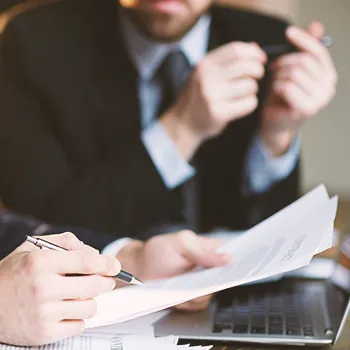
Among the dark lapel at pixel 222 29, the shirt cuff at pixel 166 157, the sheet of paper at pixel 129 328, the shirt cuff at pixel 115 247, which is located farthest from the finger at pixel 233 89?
the sheet of paper at pixel 129 328

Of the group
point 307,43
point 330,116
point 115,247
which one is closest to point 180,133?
point 307,43

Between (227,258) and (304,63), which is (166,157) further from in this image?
(227,258)

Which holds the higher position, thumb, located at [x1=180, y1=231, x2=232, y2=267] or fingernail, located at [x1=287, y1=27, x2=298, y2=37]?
fingernail, located at [x1=287, y1=27, x2=298, y2=37]

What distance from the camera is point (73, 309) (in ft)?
1.85

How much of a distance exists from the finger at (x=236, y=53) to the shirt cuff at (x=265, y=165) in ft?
0.71

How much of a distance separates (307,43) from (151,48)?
0.29 meters

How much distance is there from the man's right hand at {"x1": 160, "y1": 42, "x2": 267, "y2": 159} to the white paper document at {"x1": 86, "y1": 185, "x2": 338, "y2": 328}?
1.19 feet

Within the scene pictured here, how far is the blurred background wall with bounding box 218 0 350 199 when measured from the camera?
1881 mm

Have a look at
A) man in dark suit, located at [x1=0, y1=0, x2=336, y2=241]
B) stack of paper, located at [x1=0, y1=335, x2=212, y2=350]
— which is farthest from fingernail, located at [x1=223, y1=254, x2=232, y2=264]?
man in dark suit, located at [x1=0, y1=0, x2=336, y2=241]

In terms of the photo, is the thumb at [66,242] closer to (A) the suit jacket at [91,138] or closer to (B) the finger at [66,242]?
(B) the finger at [66,242]

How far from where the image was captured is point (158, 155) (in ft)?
3.67

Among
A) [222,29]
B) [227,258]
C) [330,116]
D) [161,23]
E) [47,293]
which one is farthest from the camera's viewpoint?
[330,116]

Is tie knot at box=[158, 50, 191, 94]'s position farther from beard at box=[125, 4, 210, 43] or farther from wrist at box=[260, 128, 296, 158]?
wrist at box=[260, 128, 296, 158]

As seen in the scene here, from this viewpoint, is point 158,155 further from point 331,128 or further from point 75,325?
point 331,128
